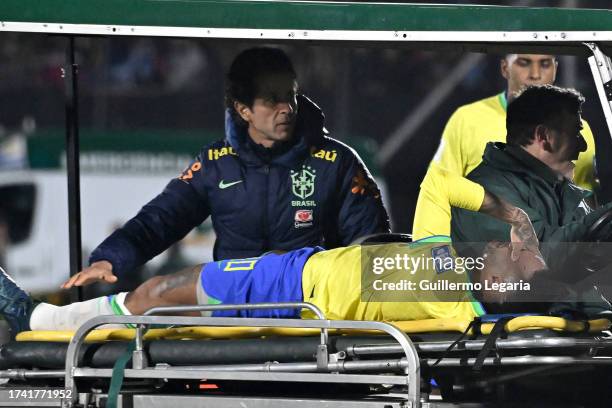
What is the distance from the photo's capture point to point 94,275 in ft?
15.8

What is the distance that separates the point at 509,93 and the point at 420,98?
20.9 ft

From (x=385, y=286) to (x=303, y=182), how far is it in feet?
2.27

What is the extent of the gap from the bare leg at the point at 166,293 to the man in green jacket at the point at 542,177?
991 millimetres

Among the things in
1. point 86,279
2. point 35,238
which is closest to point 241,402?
point 86,279

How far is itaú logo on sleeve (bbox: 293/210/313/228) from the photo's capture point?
199 inches

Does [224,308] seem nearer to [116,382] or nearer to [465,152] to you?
[116,382]

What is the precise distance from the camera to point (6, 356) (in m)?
4.68

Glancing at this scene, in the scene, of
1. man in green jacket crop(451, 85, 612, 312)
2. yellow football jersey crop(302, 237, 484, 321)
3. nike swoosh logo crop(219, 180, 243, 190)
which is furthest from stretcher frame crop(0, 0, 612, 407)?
nike swoosh logo crop(219, 180, 243, 190)

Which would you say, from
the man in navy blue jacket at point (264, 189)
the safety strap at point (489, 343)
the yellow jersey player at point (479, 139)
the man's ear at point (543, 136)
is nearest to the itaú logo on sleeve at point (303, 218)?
the man in navy blue jacket at point (264, 189)

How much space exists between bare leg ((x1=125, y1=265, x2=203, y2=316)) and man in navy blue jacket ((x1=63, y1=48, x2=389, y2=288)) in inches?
8.9

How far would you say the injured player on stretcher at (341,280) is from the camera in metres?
4.45

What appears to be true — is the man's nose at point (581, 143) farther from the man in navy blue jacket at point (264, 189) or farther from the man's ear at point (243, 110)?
the man's ear at point (243, 110)

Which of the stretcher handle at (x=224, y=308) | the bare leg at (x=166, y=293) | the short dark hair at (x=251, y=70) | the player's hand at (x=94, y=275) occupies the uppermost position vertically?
the short dark hair at (x=251, y=70)

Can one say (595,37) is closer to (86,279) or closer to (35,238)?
(86,279)
